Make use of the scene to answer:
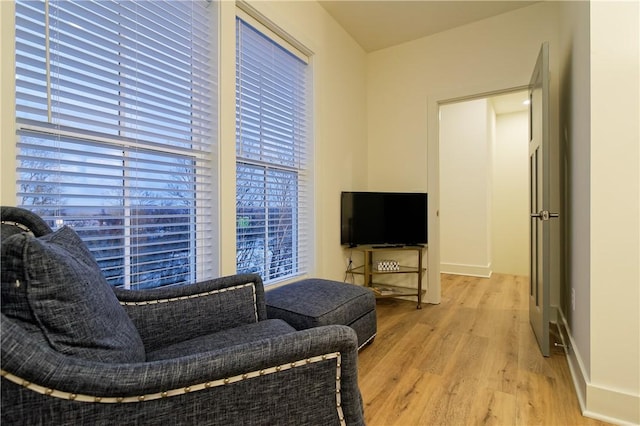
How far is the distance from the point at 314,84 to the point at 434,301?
96.2 inches

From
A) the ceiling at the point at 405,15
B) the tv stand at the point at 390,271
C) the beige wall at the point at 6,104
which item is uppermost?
the ceiling at the point at 405,15

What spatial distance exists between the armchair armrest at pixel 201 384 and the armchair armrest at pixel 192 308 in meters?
0.63

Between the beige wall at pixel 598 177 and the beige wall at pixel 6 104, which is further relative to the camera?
the beige wall at pixel 598 177

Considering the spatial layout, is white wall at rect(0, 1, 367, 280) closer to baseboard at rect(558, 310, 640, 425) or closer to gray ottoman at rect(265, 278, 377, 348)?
gray ottoman at rect(265, 278, 377, 348)

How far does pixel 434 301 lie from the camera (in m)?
3.28

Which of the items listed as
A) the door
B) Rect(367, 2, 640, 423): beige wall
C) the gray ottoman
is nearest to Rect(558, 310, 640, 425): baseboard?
Rect(367, 2, 640, 423): beige wall

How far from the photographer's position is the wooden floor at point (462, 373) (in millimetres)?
1494

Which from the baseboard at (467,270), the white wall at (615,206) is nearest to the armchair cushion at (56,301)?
the white wall at (615,206)

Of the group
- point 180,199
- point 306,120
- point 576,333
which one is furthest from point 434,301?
point 180,199

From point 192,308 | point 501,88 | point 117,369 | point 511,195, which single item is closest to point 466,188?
point 511,195

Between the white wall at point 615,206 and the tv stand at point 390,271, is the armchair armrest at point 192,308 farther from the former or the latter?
the tv stand at point 390,271

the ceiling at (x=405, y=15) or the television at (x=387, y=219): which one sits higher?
the ceiling at (x=405, y=15)

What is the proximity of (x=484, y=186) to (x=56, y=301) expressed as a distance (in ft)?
16.2

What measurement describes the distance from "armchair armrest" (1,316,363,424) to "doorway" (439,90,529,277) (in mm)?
4436
